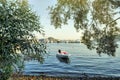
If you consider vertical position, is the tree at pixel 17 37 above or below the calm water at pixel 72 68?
above

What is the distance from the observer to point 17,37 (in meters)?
22.5

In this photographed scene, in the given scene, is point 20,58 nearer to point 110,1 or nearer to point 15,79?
point 15,79

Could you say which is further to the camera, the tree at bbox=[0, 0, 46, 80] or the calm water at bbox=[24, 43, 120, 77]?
the calm water at bbox=[24, 43, 120, 77]

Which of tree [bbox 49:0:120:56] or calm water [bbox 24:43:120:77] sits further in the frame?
calm water [bbox 24:43:120:77]

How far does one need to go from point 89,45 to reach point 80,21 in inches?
112

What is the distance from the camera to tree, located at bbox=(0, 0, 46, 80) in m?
21.7

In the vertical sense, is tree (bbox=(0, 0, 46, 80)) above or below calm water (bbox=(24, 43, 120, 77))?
above

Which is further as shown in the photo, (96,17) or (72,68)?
(72,68)

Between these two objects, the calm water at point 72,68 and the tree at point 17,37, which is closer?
the tree at point 17,37

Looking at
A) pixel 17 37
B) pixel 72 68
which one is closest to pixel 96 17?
pixel 17 37

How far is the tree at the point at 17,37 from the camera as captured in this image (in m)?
21.7

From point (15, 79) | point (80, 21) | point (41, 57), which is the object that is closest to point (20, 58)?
point (41, 57)

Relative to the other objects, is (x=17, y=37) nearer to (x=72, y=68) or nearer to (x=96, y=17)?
(x=96, y=17)

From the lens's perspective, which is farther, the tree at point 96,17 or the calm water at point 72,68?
the calm water at point 72,68
